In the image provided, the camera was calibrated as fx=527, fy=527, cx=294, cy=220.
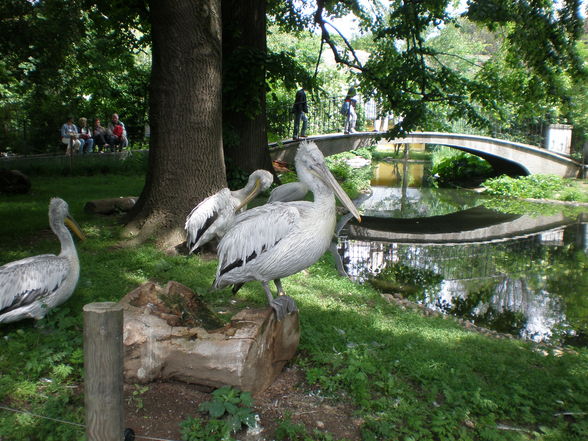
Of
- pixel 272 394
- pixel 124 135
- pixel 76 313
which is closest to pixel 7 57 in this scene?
pixel 124 135

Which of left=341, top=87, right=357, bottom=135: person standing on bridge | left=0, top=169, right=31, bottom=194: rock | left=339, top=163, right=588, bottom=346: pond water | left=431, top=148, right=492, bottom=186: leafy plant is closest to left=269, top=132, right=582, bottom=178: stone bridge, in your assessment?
left=341, top=87, right=357, bottom=135: person standing on bridge

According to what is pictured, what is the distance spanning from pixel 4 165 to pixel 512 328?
12.2 metres

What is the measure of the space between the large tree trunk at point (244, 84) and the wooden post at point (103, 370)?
8.03 meters

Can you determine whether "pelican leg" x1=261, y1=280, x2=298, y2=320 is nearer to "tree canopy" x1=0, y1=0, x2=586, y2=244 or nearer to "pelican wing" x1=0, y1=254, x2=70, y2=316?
"pelican wing" x1=0, y1=254, x2=70, y2=316

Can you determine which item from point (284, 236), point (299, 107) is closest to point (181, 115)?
point (284, 236)

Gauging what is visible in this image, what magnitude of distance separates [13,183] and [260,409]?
920cm

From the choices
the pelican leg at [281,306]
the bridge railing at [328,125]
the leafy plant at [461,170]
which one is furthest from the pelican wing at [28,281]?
the leafy plant at [461,170]

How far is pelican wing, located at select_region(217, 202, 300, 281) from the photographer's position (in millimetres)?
3760

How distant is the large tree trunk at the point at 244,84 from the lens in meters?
9.77

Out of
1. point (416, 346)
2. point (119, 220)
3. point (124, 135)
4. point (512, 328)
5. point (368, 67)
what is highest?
point (368, 67)

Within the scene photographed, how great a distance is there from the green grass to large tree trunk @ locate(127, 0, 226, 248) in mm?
893

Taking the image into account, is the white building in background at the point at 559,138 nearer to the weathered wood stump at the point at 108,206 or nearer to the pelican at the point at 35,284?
the weathered wood stump at the point at 108,206

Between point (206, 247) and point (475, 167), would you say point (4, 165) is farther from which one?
point (475, 167)

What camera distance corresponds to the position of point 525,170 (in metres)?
20.2
